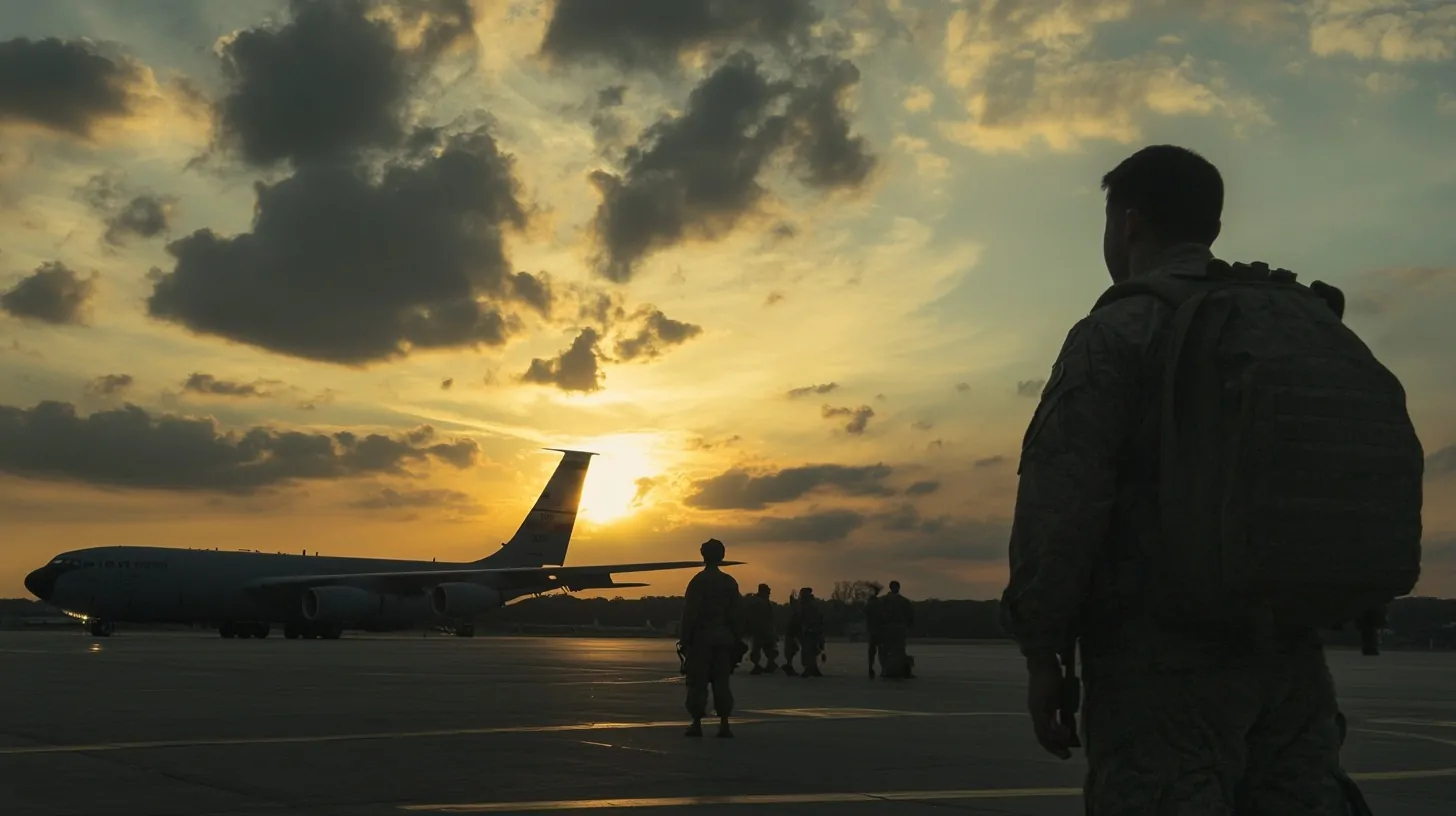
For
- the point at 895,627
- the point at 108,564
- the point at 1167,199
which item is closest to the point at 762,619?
the point at 895,627

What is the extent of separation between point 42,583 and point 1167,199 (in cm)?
4784

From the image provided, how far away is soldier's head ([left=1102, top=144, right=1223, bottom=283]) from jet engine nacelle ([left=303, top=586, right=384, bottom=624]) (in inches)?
1857

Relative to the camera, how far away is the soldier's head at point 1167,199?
11.4 feet

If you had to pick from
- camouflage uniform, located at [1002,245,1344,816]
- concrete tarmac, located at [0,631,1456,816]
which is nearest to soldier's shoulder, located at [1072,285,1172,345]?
camouflage uniform, located at [1002,245,1344,816]

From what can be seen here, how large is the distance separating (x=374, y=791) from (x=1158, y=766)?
618cm

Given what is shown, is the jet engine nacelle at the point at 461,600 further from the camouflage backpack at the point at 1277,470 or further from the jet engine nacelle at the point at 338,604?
the camouflage backpack at the point at 1277,470

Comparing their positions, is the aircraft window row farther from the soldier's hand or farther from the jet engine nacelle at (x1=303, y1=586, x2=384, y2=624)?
the soldier's hand

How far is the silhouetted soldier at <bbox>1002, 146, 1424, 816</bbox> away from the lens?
9.61 feet

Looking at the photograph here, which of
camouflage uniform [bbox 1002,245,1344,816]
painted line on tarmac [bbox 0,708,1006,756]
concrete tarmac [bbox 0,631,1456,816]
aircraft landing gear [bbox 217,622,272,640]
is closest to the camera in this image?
camouflage uniform [bbox 1002,245,1344,816]

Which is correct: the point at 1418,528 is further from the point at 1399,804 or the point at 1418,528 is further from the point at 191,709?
the point at 191,709

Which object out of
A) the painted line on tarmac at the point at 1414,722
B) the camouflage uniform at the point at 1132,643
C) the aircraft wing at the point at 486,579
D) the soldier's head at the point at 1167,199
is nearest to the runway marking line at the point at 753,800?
the camouflage uniform at the point at 1132,643

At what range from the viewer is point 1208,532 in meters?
3.00

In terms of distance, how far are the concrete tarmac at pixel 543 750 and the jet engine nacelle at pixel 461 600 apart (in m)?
28.5

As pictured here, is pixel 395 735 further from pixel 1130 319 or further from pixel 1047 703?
pixel 1130 319
